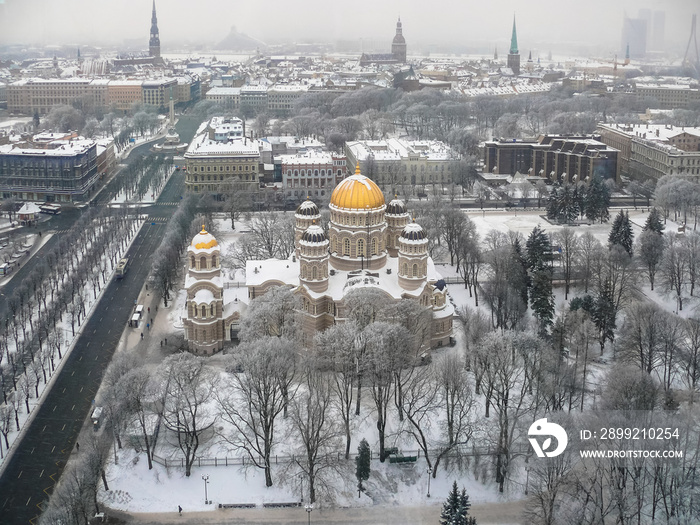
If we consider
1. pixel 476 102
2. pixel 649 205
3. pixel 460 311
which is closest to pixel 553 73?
pixel 476 102

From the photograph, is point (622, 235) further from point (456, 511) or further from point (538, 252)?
point (456, 511)

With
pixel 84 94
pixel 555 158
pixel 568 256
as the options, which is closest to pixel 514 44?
pixel 84 94

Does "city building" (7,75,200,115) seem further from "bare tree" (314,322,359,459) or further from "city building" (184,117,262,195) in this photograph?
"bare tree" (314,322,359,459)

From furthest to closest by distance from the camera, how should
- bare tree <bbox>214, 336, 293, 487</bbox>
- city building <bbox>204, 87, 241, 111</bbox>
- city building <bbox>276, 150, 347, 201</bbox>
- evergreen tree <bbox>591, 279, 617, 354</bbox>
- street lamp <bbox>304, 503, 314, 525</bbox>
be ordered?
city building <bbox>204, 87, 241, 111</bbox> < city building <bbox>276, 150, 347, 201</bbox> < evergreen tree <bbox>591, 279, 617, 354</bbox> < bare tree <bbox>214, 336, 293, 487</bbox> < street lamp <bbox>304, 503, 314, 525</bbox>

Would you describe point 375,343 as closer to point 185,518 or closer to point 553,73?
point 185,518

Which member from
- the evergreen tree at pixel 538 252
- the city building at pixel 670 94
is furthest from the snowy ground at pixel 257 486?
the city building at pixel 670 94

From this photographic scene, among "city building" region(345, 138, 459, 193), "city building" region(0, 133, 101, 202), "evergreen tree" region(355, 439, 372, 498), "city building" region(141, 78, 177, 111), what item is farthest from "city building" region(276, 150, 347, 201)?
"city building" region(141, 78, 177, 111)
